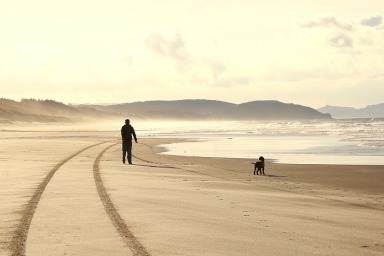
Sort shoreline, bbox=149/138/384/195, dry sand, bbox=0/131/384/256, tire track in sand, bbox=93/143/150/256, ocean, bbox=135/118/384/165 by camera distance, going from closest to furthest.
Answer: tire track in sand, bbox=93/143/150/256 < dry sand, bbox=0/131/384/256 < shoreline, bbox=149/138/384/195 < ocean, bbox=135/118/384/165

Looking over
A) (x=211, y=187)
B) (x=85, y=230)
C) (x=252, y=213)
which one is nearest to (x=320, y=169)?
(x=211, y=187)

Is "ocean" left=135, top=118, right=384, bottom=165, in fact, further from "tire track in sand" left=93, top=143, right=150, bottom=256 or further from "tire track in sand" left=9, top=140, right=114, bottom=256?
"tire track in sand" left=9, top=140, right=114, bottom=256

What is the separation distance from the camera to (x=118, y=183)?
16109mm

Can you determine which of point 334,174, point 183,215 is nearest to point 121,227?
point 183,215

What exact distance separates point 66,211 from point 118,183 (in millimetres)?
5491

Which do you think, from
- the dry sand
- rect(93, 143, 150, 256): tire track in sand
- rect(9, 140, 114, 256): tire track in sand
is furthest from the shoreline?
rect(9, 140, 114, 256): tire track in sand

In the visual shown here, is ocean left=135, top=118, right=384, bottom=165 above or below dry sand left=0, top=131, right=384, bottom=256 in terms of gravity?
above

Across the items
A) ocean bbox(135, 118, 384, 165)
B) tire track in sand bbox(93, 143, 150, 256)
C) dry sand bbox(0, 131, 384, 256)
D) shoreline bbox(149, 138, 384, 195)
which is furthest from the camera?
ocean bbox(135, 118, 384, 165)

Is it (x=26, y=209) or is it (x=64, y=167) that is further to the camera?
(x=64, y=167)

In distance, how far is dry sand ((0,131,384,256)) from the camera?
25.7 ft

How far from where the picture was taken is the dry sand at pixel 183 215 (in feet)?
25.7

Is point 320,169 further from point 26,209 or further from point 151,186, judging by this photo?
point 26,209

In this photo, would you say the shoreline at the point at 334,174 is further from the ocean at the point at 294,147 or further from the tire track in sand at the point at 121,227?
the tire track in sand at the point at 121,227

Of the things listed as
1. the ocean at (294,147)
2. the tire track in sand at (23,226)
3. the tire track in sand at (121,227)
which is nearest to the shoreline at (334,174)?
the ocean at (294,147)
